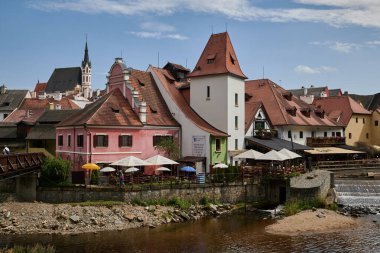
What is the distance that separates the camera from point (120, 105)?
48094mm

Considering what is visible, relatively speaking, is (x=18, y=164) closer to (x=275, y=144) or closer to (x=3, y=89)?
(x=275, y=144)

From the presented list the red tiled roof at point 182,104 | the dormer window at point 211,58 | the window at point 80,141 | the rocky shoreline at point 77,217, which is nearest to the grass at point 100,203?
the rocky shoreline at point 77,217

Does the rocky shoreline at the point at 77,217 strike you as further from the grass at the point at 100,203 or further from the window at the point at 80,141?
the window at the point at 80,141

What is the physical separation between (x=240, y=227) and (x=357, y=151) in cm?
3416

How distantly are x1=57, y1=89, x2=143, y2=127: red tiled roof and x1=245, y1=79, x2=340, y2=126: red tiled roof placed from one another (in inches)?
767

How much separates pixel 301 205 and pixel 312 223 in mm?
5228

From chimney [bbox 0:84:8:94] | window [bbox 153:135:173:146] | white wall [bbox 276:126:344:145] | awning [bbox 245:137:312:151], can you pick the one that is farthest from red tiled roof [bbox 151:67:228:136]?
chimney [bbox 0:84:8:94]

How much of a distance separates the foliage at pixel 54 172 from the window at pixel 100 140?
16.1 feet

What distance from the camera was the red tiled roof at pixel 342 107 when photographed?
74000 millimetres

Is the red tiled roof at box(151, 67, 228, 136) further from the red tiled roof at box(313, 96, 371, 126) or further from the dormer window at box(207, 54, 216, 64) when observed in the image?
the red tiled roof at box(313, 96, 371, 126)

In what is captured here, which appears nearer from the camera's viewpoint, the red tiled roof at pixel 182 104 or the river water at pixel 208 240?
the river water at pixel 208 240

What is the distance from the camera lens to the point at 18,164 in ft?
116

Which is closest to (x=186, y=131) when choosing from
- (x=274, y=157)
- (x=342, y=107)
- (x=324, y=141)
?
(x=274, y=157)

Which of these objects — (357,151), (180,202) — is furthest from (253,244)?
(357,151)
